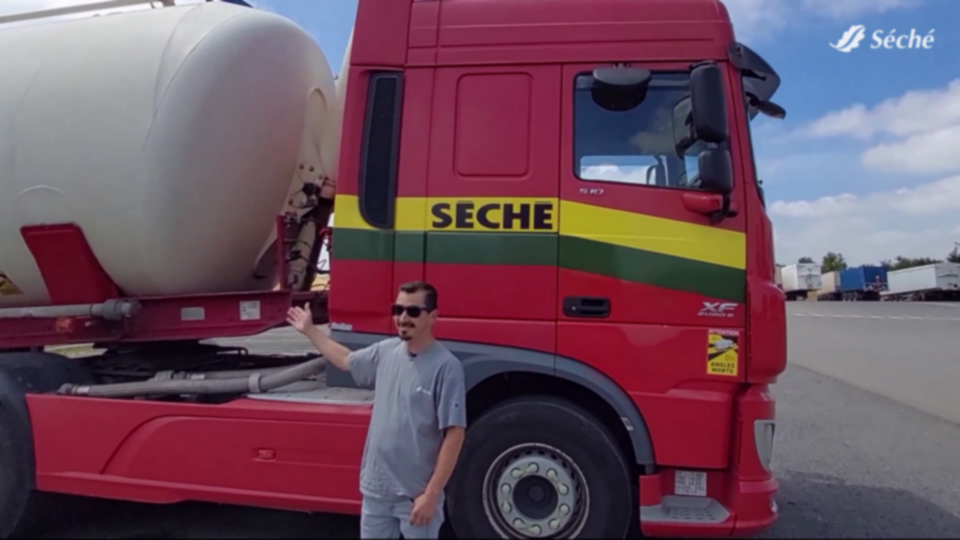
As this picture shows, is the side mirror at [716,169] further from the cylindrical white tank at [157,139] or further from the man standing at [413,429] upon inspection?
the cylindrical white tank at [157,139]

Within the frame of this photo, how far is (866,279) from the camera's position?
57406mm

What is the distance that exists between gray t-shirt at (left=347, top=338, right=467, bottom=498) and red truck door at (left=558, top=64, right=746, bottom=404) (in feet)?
3.86

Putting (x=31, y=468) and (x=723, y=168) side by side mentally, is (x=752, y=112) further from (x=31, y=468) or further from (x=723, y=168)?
(x=31, y=468)

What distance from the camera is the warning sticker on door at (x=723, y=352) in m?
3.81

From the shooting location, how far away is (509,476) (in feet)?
12.7

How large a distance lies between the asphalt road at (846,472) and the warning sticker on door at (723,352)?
174cm

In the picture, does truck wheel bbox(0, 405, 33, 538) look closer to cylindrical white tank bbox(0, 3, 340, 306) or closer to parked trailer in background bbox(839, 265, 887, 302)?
cylindrical white tank bbox(0, 3, 340, 306)

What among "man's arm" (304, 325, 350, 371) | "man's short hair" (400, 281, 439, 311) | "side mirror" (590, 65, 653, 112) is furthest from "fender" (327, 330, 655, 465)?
"side mirror" (590, 65, 653, 112)

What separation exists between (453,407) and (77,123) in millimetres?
3247

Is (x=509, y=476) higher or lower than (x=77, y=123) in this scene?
lower

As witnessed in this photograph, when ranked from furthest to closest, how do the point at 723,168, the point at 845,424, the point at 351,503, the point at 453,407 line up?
the point at 845,424 → the point at 351,503 → the point at 723,168 → the point at 453,407

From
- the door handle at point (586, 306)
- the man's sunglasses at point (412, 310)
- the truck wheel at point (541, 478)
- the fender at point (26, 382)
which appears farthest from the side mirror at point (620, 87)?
the fender at point (26, 382)

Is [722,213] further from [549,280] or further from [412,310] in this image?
[412,310]

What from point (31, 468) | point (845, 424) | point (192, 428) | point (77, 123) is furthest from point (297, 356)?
point (845, 424)
